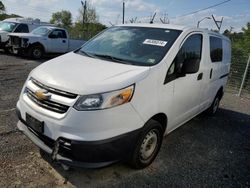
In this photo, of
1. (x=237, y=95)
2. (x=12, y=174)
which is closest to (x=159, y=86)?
(x=12, y=174)

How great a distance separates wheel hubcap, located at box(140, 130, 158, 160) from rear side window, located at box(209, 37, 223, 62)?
227cm

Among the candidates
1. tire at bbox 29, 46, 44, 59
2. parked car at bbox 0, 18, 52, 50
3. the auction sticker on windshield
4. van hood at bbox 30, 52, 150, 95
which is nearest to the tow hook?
van hood at bbox 30, 52, 150, 95

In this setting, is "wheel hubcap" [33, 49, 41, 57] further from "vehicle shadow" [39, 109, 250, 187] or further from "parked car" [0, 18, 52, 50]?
"vehicle shadow" [39, 109, 250, 187]

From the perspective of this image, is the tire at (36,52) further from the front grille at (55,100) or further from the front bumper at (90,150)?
the front bumper at (90,150)

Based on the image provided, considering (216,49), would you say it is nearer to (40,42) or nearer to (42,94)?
(42,94)

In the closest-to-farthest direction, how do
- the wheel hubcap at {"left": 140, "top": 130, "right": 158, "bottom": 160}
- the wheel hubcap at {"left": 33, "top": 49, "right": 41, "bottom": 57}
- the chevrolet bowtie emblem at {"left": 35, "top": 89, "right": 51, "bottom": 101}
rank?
the chevrolet bowtie emblem at {"left": 35, "top": 89, "right": 51, "bottom": 101}, the wheel hubcap at {"left": 140, "top": 130, "right": 158, "bottom": 160}, the wheel hubcap at {"left": 33, "top": 49, "right": 41, "bottom": 57}

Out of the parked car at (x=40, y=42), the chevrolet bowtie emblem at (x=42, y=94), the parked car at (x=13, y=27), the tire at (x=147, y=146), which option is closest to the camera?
the chevrolet bowtie emblem at (x=42, y=94)

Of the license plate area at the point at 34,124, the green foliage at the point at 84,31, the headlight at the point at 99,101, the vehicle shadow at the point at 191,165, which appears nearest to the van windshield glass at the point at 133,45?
the headlight at the point at 99,101

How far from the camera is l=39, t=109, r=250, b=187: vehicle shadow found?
3156mm

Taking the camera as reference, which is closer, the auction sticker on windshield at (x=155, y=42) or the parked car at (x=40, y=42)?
the auction sticker on windshield at (x=155, y=42)

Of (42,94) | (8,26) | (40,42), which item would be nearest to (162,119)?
(42,94)

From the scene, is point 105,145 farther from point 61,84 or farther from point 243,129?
point 243,129

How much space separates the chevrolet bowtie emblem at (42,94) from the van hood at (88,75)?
0.10 metres

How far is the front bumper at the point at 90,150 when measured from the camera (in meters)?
2.56
